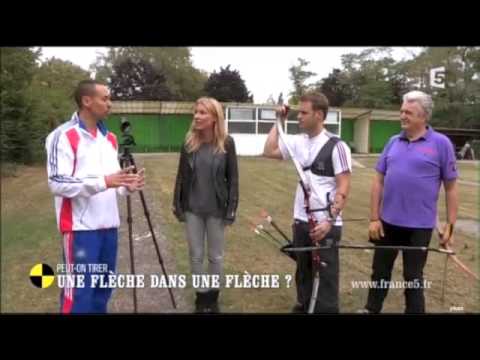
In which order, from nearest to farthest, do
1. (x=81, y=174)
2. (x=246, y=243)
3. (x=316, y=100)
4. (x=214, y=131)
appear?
1. (x=81, y=174)
2. (x=316, y=100)
3. (x=214, y=131)
4. (x=246, y=243)

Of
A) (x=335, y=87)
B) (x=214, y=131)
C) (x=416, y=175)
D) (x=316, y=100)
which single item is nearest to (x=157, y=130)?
(x=214, y=131)

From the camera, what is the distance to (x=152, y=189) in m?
3.66

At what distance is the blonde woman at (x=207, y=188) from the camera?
2740 millimetres

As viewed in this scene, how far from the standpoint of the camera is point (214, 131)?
2.75m

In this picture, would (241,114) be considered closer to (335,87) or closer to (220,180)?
(220,180)

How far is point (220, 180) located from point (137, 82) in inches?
33.1

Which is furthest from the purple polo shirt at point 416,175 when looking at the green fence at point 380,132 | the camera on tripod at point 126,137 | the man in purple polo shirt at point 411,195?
the camera on tripod at point 126,137

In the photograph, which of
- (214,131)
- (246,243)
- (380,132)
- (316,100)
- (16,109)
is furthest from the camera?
(246,243)

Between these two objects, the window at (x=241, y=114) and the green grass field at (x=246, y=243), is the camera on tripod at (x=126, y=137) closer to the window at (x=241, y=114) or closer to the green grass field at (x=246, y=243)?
the green grass field at (x=246, y=243)

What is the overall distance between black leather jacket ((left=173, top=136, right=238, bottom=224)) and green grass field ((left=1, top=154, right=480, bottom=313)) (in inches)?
7.8

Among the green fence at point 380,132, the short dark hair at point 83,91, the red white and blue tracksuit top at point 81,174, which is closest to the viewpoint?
the red white and blue tracksuit top at point 81,174

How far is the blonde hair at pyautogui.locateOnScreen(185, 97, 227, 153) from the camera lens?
271 cm

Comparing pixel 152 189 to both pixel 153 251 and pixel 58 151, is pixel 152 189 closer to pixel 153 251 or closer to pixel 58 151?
pixel 153 251
